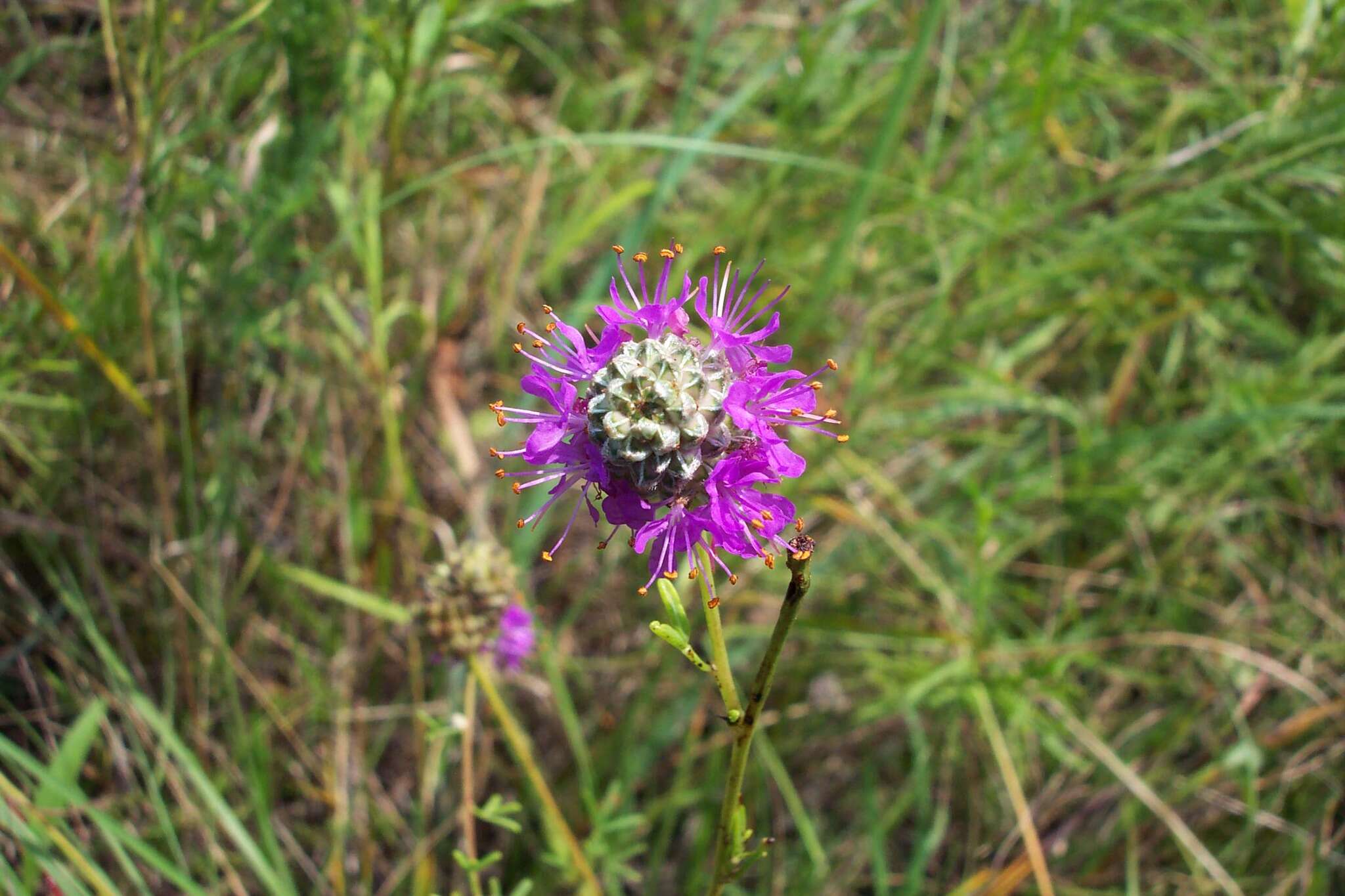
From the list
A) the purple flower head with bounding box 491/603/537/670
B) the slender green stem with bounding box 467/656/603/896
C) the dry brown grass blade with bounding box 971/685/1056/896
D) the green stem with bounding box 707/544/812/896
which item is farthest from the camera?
the dry brown grass blade with bounding box 971/685/1056/896

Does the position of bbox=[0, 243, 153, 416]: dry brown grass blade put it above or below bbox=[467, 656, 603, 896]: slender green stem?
above

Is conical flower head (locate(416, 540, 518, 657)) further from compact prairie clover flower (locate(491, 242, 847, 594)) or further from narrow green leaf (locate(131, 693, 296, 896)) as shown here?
compact prairie clover flower (locate(491, 242, 847, 594))

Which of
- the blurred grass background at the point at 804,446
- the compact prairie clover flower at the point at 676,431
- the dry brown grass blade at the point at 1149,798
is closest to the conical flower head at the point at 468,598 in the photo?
the blurred grass background at the point at 804,446

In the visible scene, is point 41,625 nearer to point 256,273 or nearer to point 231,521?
point 231,521

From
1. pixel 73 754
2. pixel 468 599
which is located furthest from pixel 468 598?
pixel 73 754

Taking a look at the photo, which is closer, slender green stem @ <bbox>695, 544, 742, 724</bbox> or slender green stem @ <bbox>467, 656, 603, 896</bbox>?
slender green stem @ <bbox>695, 544, 742, 724</bbox>

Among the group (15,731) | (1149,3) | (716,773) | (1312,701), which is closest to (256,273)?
(15,731)

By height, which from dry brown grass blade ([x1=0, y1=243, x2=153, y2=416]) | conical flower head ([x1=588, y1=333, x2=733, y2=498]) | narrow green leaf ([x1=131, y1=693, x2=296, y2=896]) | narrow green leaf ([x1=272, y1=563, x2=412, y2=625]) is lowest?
narrow green leaf ([x1=131, y1=693, x2=296, y2=896])

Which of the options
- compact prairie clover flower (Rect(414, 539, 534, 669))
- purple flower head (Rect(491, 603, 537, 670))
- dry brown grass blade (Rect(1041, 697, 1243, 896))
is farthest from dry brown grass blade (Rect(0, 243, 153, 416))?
dry brown grass blade (Rect(1041, 697, 1243, 896))

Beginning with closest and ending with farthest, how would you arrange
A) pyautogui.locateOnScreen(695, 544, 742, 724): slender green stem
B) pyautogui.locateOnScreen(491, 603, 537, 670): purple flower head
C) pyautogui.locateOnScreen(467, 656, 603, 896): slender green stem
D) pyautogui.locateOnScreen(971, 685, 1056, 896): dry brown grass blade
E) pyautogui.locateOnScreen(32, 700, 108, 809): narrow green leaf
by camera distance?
pyautogui.locateOnScreen(695, 544, 742, 724): slender green stem, pyautogui.locateOnScreen(467, 656, 603, 896): slender green stem, pyautogui.locateOnScreen(32, 700, 108, 809): narrow green leaf, pyautogui.locateOnScreen(491, 603, 537, 670): purple flower head, pyautogui.locateOnScreen(971, 685, 1056, 896): dry brown grass blade
